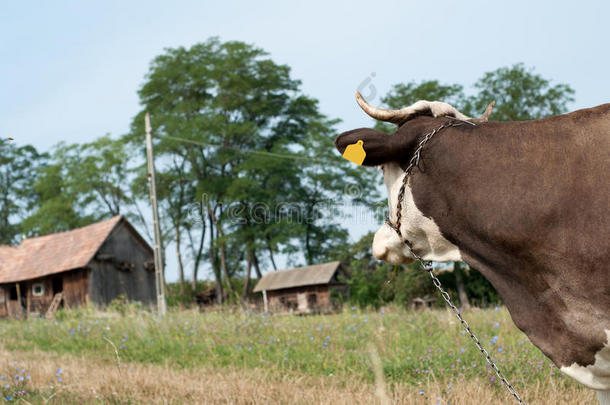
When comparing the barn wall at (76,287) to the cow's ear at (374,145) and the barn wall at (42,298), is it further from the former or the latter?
the cow's ear at (374,145)

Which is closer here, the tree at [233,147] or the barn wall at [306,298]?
the barn wall at [306,298]

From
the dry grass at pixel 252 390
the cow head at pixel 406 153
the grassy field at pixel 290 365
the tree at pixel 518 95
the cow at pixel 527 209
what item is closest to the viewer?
the cow at pixel 527 209

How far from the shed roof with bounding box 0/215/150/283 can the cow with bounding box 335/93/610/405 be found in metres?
29.1

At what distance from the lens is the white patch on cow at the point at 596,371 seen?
2352 millimetres

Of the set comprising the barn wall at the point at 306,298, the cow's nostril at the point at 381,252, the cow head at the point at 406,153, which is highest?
the cow head at the point at 406,153

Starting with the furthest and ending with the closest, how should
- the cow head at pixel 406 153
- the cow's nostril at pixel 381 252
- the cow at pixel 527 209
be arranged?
the cow's nostril at pixel 381 252
the cow head at pixel 406 153
the cow at pixel 527 209

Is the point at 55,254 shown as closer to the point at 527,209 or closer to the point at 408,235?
the point at 408,235

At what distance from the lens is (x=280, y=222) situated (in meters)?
35.0

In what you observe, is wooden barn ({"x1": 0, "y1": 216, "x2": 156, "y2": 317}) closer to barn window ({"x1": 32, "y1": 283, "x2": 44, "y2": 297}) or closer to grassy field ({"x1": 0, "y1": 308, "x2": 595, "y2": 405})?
barn window ({"x1": 32, "y1": 283, "x2": 44, "y2": 297})

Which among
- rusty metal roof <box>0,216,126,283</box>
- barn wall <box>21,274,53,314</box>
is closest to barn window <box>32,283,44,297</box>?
barn wall <box>21,274,53,314</box>

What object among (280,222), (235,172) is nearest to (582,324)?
(280,222)

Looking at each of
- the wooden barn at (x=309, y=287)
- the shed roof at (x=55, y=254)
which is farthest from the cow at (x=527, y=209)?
the shed roof at (x=55, y=254)

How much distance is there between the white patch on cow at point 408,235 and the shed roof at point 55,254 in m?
28.7

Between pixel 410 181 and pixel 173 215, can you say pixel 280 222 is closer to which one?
pixel 173 215
